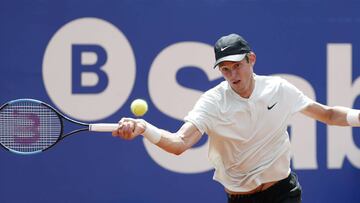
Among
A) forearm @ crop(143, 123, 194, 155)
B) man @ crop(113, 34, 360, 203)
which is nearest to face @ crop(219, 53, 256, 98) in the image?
man @ crop(113, 34, 360, 203)

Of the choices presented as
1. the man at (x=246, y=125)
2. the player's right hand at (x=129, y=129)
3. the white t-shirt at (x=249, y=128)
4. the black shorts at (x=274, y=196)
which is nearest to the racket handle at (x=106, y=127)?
the player's right hand at (x=129, y=129)

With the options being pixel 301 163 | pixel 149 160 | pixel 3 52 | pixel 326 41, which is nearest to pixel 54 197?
pixel 149 160

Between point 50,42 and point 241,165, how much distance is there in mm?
1776

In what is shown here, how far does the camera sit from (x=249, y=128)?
13.0ft

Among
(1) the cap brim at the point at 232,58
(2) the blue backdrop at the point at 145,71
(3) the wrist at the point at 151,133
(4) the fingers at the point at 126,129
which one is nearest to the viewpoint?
(4) the fingers at the point at 126,129

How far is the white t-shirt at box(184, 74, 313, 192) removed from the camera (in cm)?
395

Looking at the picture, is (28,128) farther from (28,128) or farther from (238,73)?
(238,73)

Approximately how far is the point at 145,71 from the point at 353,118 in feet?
5.63

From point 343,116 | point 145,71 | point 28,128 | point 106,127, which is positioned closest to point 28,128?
point 28,128

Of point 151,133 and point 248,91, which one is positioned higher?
point 248,91

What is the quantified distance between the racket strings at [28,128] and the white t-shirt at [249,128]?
2.68 feet

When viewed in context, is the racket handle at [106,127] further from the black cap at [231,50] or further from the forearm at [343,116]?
the forearm at [343,116]

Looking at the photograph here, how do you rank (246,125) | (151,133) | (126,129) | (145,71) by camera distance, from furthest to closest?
1. (145,71)
2. (246,125)
3. (151,133)
4. (126,129)

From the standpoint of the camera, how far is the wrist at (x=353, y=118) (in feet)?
13.2
